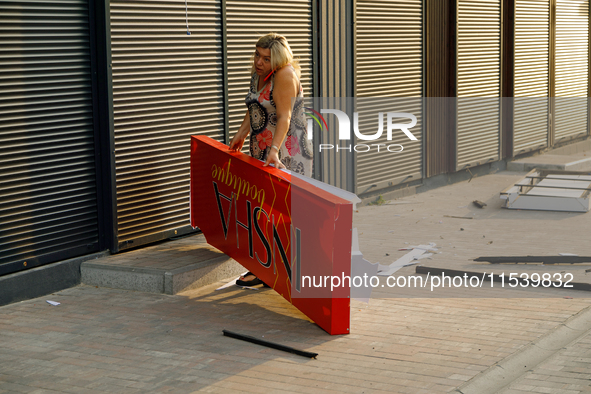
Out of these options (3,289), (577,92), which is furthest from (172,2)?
(577,92)

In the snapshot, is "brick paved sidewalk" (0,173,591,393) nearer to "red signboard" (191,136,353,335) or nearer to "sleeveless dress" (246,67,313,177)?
"red signboard" (191,136,353,335)

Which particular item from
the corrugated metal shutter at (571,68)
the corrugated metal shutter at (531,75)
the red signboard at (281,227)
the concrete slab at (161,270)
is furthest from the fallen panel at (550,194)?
the corrugated metal shutter at (571,68)

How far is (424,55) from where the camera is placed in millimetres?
12484

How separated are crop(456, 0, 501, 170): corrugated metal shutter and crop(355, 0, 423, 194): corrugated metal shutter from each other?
1266 millimetres

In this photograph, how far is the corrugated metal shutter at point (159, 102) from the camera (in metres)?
7.48

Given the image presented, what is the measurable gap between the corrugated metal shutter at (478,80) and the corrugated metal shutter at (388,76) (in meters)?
1.27

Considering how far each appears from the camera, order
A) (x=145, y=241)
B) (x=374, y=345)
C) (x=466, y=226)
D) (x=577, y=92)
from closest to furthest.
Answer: (x=374, y=345), (x=145, y=241), (x=466, y=226), (x=577, y=92)

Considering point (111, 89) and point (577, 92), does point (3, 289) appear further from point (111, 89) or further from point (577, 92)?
point (577, 92)

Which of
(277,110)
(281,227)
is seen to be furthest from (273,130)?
(281,227)

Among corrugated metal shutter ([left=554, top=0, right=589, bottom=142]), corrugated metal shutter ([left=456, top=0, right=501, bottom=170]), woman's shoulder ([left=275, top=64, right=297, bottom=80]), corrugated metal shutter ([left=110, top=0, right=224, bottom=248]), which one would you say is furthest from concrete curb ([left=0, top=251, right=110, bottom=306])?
corrugated metal shutter ([left=554, top=0, right=589, bottom=142])

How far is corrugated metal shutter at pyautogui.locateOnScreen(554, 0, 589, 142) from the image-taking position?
17.5 m

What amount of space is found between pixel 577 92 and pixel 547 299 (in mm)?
13446

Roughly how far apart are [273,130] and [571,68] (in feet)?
44.4

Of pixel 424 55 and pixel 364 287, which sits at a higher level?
pixel 424 55
